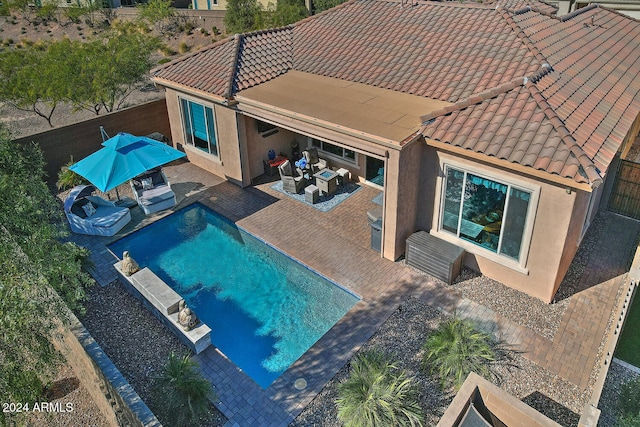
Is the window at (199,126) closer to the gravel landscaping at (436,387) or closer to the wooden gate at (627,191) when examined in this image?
the gravel landscaping at (436,387)

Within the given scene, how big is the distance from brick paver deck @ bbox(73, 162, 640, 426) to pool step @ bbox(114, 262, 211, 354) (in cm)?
53

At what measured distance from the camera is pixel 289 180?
1938cm

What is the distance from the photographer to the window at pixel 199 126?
66.4 ft

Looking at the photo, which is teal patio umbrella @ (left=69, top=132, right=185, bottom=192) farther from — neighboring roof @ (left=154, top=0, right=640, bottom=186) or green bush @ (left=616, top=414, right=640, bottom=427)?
green bush @ (left=616, top=414, right=640, bottom=427)

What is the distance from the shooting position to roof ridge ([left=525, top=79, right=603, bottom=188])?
11.1m

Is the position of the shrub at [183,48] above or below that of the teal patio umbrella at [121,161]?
below

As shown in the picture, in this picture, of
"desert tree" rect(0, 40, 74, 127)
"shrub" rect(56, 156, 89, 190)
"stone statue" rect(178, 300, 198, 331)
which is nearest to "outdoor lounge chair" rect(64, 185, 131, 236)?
"shrub" rect(56, 156, 89, 190)

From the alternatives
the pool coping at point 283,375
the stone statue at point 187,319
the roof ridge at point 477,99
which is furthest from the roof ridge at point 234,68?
the stone statue at point 187,319

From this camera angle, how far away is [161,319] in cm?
1331

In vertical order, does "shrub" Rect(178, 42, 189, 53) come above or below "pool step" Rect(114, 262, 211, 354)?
below

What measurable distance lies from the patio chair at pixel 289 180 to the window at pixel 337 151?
1.93 meters

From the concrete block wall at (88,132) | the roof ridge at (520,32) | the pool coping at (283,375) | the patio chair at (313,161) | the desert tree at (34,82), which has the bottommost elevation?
the pool coping at (283,375)

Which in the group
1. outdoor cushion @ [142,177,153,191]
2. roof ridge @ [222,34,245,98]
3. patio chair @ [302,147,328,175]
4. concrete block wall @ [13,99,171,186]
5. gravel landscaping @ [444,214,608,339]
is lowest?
gravel landscaping @ [444,214,608,339]

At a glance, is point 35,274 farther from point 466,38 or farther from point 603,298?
point 466,38
